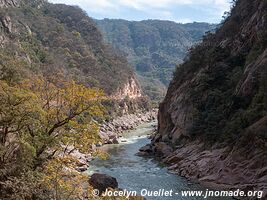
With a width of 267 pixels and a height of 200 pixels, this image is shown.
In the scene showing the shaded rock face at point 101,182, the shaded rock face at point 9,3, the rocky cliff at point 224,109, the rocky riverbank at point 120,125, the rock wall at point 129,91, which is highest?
the shaded rock face at point 9,3

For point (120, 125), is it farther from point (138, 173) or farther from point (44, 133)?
point (44, 133)

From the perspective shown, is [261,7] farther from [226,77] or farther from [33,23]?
[33,23]

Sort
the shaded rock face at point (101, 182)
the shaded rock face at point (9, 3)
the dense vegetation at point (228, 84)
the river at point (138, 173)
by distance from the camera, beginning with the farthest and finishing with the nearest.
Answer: the shaded rock face at point (9, 3), the dense vegetation at point (228, 84), the river at point (138, 173), the shaded rock face at point (101, 182)

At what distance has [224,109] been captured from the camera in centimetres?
4803

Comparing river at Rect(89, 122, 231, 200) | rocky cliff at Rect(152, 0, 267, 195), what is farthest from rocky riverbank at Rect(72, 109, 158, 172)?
rocky cliff at Rect(152, 0, 267, 195)

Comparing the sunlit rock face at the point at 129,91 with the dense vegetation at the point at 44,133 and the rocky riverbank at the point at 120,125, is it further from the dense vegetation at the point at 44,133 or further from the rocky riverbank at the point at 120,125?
the dense vegetation at the point at 44,133

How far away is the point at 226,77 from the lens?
5297 cm

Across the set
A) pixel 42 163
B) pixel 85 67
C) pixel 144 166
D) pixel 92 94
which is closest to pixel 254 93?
pixel 144 166

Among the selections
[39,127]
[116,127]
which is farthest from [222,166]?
[116,127]

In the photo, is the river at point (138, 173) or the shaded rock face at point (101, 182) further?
the river at point (138, 173)

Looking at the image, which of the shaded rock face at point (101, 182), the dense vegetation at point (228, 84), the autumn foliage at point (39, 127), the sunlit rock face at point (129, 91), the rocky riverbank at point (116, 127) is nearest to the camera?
the autumn foliage at point (39, 127)

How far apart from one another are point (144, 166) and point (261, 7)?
25.1 meters

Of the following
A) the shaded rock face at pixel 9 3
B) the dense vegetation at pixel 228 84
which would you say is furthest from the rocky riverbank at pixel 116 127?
the shaded rock face at pixel 9 3

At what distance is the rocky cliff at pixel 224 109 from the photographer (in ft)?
118
